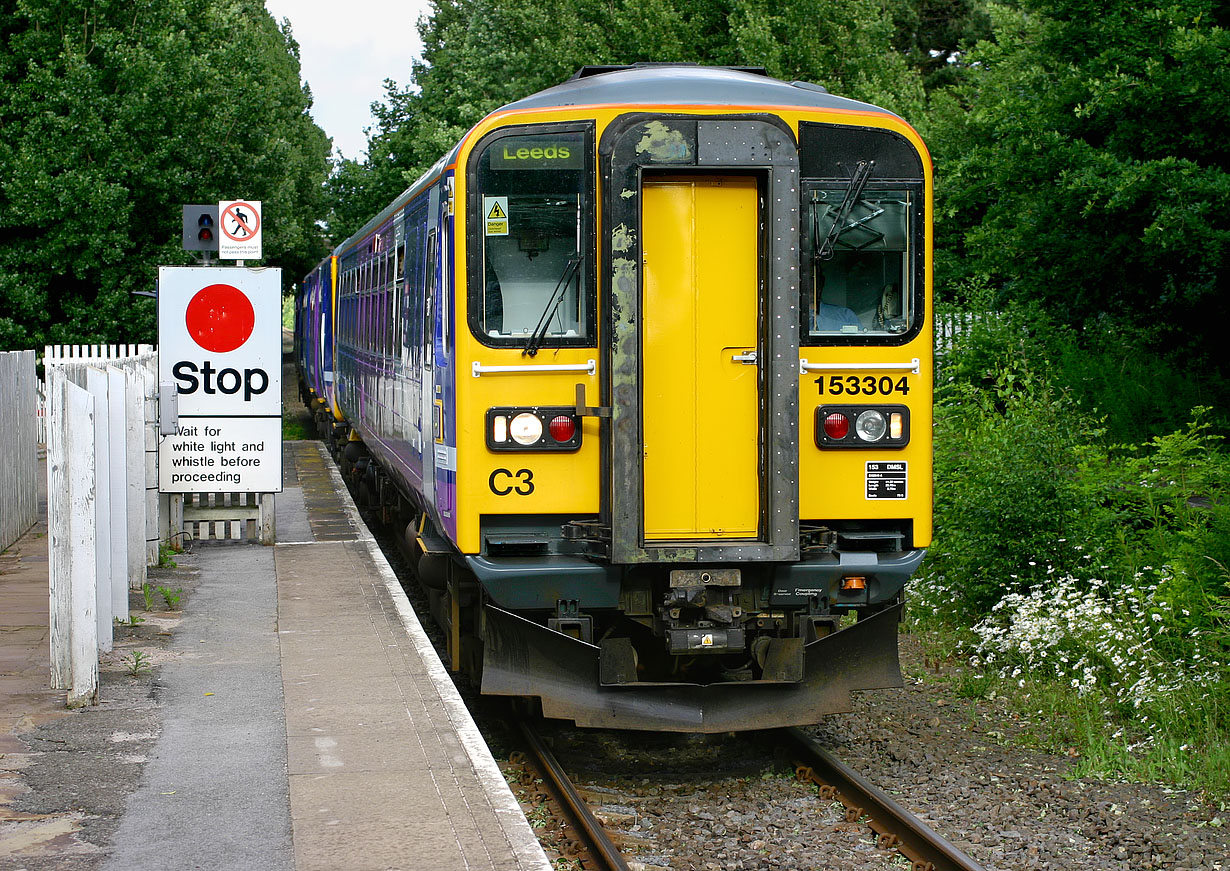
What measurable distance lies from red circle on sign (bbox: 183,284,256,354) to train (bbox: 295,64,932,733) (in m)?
6.05

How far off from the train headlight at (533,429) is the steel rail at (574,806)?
1.67m

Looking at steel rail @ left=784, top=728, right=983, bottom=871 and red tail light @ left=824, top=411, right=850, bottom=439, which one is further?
red tail light @ left=824, top=411, right=850, bottom=439

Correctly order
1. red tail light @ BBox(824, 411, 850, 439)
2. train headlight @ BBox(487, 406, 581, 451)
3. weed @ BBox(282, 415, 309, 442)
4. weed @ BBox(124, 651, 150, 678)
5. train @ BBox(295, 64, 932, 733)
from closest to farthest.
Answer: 1. train @ BBox(295, 64, 932, 733)
2. train headlight @ BBox(487, 406, 581, 451)
3. red tail light @ BBox(824, 411, 850, 439)
4. weed @ BBox(124, 651, 150, 678)
5. weed @ BBox(282, 415, 309, 442)

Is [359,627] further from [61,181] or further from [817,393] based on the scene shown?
[61,181]

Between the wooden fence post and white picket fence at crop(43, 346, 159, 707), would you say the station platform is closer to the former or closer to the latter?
white picket fence at crop(43, 346, 159, 707)

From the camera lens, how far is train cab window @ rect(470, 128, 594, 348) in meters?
7.20

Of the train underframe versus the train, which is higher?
the train

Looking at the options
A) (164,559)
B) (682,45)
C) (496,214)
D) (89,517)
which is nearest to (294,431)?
(682,45)

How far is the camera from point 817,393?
7383 mm

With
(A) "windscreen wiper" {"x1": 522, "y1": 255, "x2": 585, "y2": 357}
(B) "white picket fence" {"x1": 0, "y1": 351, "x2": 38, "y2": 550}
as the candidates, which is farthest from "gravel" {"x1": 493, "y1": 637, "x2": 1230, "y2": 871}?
(B) "white picket fence" {"x1": 0, "y1": 351, "x2": 38, "y2": 550}

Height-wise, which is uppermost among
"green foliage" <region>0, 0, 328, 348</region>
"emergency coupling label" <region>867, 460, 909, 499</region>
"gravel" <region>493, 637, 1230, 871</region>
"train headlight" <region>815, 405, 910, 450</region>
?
"green foliage" <region>0, 0, 328, 348</region>

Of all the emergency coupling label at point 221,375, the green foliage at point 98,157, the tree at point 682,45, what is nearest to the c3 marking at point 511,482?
the emergency coupling label at point 221,375

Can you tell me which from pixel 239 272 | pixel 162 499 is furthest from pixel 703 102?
pixel 162 499

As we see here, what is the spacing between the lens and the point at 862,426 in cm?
744
